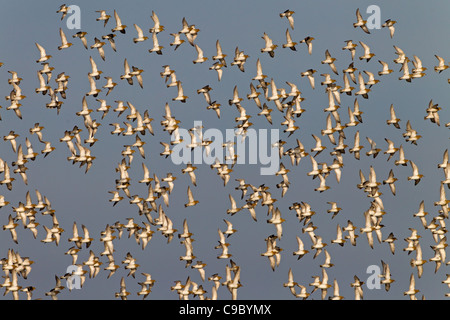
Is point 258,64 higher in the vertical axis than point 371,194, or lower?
higher
